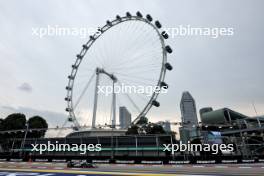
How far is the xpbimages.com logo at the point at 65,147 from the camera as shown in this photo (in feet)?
226

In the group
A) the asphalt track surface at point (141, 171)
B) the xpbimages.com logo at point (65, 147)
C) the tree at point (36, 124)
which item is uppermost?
the tree at point (36, 124)

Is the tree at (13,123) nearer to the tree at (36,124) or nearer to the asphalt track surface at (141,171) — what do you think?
the tree at (36,124)

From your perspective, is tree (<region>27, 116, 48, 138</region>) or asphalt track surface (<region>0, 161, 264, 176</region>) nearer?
asphalt track surface (<region>0, 161, 264, 176</region>)

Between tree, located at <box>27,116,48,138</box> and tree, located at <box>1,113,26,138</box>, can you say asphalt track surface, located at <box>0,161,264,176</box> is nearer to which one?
tree, located at <box>1,113,26,138</box>

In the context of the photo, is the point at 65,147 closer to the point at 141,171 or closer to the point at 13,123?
the point at 13,123

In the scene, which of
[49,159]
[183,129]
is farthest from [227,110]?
[49,159]

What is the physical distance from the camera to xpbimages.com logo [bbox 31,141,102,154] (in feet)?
226

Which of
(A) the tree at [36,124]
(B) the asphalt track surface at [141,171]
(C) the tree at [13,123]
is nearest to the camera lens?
(B) the asphalt track surface at [141,171]

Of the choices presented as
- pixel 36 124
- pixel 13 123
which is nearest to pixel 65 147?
pixel 36 124

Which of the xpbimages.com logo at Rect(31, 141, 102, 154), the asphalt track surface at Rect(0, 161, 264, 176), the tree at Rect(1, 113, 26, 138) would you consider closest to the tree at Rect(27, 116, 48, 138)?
the tree at Rect(1, 113, 26, 138)

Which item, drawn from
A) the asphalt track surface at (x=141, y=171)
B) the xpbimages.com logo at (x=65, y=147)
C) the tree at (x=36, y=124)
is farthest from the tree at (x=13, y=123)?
the asphalt track surface at (x=141, y=171)

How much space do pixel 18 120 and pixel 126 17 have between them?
55.4 meters

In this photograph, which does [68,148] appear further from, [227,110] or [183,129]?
[227,110]

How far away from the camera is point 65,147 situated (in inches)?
2815
